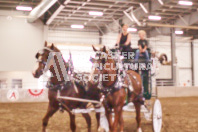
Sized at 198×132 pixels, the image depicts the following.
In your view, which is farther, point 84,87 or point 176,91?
point 176,91

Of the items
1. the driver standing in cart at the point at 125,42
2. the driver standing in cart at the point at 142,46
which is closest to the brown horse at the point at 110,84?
the driver standing in cart at the point at 125,42

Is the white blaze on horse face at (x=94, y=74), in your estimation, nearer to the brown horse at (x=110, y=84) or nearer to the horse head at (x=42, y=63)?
the brown horse at (x=110, y=84)

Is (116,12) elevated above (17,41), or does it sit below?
above

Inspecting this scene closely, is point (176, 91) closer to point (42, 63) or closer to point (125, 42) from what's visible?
point (125, 42)

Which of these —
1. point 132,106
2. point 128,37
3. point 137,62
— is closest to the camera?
point 128,37

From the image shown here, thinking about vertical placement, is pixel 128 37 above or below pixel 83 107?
above

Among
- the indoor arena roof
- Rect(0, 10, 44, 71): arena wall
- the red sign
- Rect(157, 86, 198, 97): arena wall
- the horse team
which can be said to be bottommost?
Rect(157, 86, 198, 97): arena wall

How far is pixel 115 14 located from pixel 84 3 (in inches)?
163

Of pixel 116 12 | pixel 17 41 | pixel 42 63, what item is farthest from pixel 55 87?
pixel 17 41

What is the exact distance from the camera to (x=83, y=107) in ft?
20.2

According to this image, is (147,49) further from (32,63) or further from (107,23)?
(107,23)

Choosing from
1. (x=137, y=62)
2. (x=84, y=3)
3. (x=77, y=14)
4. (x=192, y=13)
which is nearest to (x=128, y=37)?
(x=137, y=62)

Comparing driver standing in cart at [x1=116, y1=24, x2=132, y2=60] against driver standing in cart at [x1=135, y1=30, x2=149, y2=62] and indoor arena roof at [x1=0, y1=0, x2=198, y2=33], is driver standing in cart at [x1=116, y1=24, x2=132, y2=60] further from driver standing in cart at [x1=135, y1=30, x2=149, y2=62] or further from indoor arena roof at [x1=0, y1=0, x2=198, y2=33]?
indoor arena roof at [x1=0, y1=0, x2=198, y2=33]

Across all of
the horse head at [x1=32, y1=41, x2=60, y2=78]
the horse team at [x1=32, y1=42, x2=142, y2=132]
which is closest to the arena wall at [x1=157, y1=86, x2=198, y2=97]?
the horse team at [x1=32, y1=42, x2=142, y2=132]
